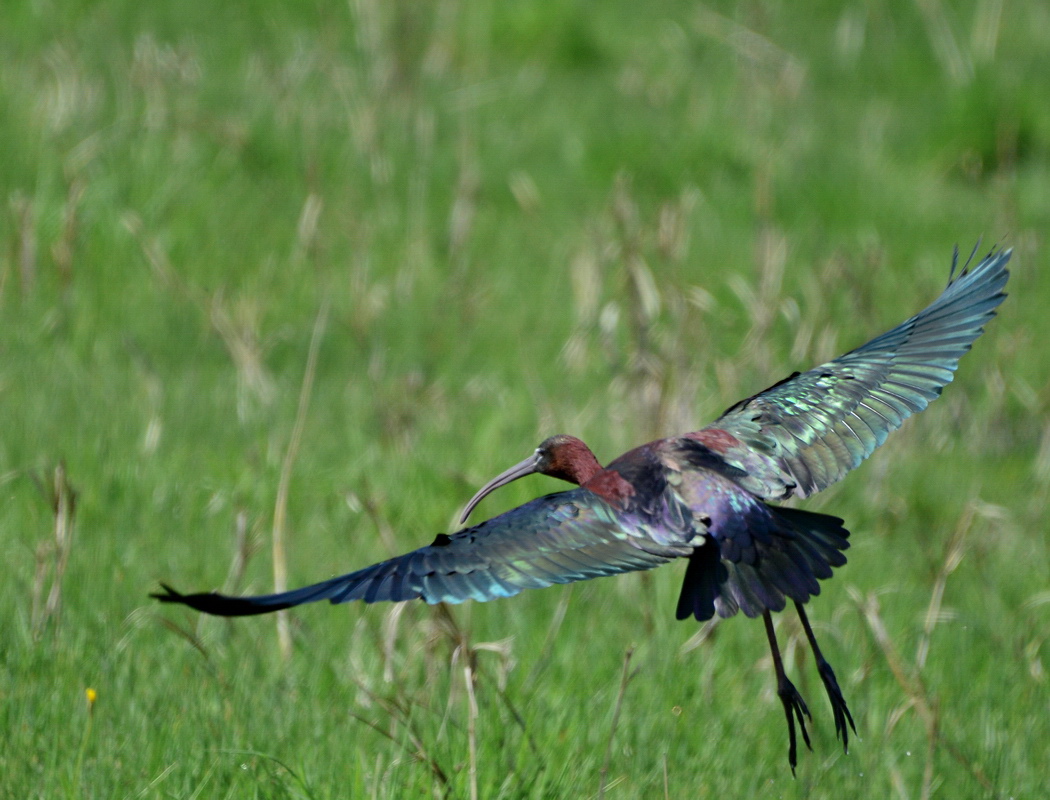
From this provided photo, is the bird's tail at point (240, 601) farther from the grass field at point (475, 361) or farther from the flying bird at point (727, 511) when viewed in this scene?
the grass field at point (475, 361)

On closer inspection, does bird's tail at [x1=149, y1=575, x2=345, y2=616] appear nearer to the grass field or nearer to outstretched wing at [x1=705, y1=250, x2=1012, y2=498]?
the grass field

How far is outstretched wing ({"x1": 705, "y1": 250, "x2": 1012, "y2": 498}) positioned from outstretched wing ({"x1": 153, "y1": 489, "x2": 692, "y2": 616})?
16.1 inches

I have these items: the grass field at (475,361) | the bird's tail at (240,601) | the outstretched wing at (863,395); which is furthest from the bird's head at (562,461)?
the bird's tail at (240,601)

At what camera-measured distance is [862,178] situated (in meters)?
7.68

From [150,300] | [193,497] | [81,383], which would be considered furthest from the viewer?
[150,300]

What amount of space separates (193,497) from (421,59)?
13.4ft

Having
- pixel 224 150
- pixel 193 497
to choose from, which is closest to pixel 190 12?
pixel 224 150

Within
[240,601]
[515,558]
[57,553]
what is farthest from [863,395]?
[57,553]

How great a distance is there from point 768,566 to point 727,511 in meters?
0.14

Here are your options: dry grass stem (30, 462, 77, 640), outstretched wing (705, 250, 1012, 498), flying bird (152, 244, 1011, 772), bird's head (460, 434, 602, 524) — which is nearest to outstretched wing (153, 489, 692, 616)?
flying bird (152, 244, 1011, 772)

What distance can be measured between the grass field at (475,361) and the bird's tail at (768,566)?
258mm

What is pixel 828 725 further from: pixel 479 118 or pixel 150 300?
pixel 479 118

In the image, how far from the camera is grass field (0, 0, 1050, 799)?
3338 millimetres

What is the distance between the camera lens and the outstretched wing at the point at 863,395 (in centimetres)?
313
